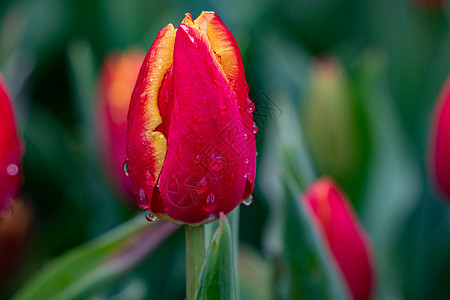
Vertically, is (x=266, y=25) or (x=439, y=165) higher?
(x=266, y=25)

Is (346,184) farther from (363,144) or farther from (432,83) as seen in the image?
(432,83)

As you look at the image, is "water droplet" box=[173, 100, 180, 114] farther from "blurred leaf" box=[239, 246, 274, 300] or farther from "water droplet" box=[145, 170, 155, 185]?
"blurred leaf" box=[239, 246, 274, 300]

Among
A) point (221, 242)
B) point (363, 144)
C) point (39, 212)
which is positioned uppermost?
point (221, 242)

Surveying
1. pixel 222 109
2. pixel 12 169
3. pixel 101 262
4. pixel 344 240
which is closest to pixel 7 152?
pixel 12 169

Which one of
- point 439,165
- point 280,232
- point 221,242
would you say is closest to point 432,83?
point 439,165

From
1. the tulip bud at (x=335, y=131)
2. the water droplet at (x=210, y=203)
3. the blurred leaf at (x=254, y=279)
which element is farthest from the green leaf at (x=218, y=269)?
the tulip bud at (x=335, y=131)

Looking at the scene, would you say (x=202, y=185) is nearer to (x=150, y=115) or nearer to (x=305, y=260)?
(x=150, y=115)

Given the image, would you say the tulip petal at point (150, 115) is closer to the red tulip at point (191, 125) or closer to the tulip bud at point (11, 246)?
the red tulip at point (191, 125)
